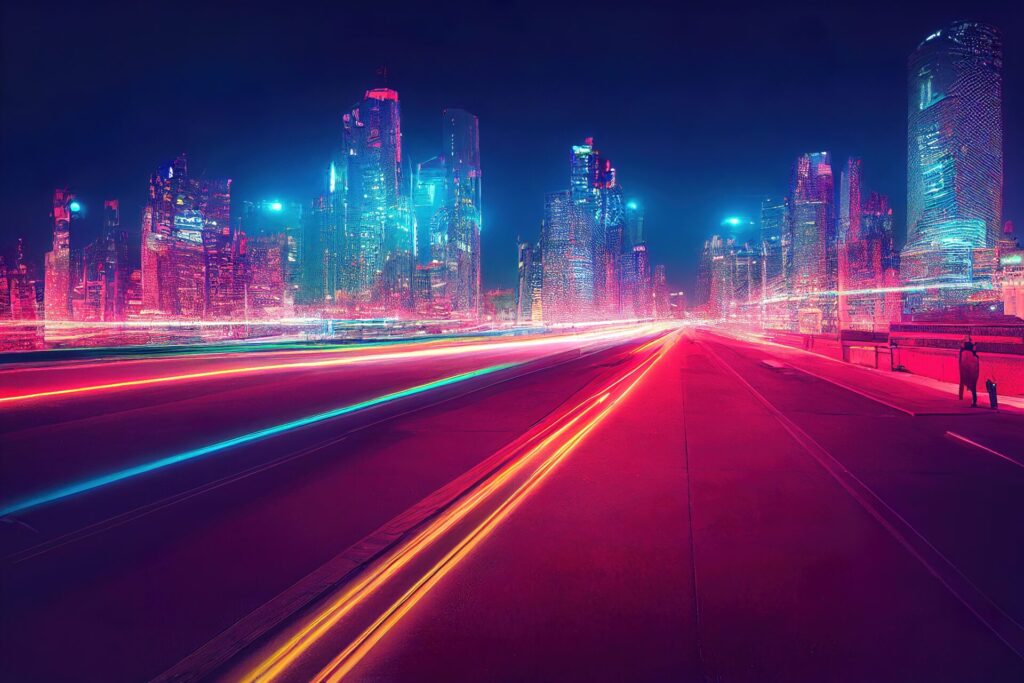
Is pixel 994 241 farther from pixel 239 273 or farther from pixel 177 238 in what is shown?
pixel 177 238

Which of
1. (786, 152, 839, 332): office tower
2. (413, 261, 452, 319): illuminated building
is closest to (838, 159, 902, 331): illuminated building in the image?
(786, 152, 839, 332): office tower

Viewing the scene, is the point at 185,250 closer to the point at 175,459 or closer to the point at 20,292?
the point at 20,292

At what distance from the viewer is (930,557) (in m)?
4.19

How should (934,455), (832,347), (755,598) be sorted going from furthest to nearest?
(832,347), (934,455), (755,598)

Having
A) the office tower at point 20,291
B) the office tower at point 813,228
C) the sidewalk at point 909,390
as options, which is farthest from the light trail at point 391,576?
the office tower at point 813,228

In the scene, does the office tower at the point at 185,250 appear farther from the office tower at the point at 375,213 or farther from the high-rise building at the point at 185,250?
the office tower at the point at 375,213

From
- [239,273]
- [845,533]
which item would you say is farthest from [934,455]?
[239,273]

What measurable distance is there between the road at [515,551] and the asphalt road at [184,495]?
0.10 feet

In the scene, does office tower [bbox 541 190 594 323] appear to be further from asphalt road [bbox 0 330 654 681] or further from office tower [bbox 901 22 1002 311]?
asphalt road [bbox 0 330 654 681]

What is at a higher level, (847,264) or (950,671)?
(847,264)

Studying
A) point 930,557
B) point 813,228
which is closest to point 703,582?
point 930,557

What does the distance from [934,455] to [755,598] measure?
5.95m

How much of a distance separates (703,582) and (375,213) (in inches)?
6796

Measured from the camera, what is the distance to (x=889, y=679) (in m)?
2.78
